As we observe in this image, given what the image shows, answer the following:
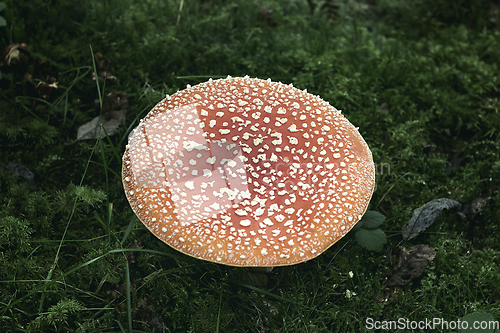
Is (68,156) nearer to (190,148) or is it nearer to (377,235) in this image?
(190,148)

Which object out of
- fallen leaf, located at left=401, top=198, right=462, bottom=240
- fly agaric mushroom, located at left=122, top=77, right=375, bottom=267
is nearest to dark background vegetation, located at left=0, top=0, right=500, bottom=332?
fallen leaf, located at left=401, top=198, right=462, bottom=240

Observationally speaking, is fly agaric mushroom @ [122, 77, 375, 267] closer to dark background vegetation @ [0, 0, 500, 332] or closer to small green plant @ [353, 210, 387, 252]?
dark background vegetation @ [0, 0, 500, 332]

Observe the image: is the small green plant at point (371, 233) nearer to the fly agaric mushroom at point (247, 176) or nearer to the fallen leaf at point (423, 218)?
the fallen leaf at point (423, 218)

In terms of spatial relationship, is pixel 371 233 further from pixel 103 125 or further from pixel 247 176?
pixel 103 125

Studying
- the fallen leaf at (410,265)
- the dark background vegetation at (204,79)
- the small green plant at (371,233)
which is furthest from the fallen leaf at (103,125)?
the fallen leaf at (410,265)

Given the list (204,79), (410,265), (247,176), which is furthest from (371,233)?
(204,79)
